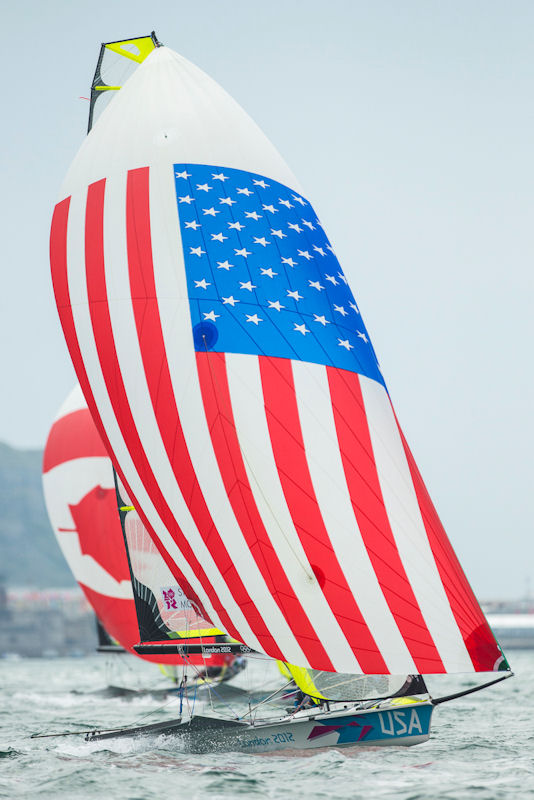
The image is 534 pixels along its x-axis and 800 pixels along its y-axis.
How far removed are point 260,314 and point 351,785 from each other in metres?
4.64

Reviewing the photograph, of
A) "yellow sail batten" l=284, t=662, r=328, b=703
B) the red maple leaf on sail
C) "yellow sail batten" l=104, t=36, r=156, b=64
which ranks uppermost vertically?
"yellow sail batten" l=104, t=36, r=156, b=64

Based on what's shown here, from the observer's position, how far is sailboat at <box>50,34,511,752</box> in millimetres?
10352

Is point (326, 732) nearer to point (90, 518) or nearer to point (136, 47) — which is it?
point (136, 47)

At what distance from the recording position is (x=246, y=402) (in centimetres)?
1079

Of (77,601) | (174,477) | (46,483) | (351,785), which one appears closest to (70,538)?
(46,483)

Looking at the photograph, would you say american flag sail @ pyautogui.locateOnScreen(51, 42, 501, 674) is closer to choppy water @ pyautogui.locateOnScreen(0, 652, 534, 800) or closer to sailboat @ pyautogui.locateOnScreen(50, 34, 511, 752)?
sailboat @ pyautogui.locateOnScreen(50, 34, 511, 752)

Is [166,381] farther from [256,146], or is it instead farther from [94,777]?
[94,777]

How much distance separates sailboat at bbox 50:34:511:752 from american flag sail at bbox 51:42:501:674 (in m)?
0.02

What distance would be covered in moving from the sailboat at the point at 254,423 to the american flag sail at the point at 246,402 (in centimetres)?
2

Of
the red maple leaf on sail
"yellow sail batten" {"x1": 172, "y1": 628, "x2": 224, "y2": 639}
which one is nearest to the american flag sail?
"yellow sail batten" {"x1": 172, "y1": 628, "x2": 224, "y2": 639}

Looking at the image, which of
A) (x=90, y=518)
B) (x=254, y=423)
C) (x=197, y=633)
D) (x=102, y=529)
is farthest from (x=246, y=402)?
(x=90, y=518)

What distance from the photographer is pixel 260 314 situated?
1099 cm

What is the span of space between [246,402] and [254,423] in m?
0.23

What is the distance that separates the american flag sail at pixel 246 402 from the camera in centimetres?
1034
